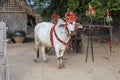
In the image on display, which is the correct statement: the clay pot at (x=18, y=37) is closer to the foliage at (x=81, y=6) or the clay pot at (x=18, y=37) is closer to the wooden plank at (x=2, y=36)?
the foliage at (x=81, y=6)

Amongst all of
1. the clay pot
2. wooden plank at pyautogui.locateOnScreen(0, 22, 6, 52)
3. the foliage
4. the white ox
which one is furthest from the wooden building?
Answer: wooden plank at pyautogui.locateOnScreen(0, 22, 6, 52)

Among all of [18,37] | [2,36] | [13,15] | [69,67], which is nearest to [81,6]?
[18,37]

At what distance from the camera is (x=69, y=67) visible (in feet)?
29.5

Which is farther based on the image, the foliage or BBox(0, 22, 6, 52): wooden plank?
the foliage

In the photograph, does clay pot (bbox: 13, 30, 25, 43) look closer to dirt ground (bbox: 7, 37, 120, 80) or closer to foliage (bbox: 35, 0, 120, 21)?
foliage (bbox: 35, 0, 120, 21)

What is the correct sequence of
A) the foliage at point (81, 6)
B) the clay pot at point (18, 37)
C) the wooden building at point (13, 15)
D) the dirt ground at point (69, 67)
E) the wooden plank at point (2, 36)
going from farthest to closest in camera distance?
1. the wooden building at point (13, 15)
2. the clay pot at point (18, 37)
3. the foliage at point (81, 6)
4. the dirt ground at point (69, 67)
5. the wooden plank at point (2, 36)

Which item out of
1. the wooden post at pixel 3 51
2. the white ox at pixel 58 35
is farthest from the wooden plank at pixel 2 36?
the white ox at pixel 58 35

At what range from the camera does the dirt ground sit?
7.77 metres

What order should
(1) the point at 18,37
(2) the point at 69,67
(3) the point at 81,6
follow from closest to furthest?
(2) the point at 69,67, (3) the point at 81,6, (1) the point at 18,37

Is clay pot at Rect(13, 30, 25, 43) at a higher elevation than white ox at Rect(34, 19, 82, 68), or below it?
below

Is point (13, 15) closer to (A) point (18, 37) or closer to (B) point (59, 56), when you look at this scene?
(A) point (18, 37)

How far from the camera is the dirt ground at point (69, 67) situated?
7.77 meters

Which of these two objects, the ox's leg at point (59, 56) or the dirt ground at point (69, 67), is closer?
the dirt ground at point (69, 67)

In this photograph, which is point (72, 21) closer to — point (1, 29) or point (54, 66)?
point (54, 66)
